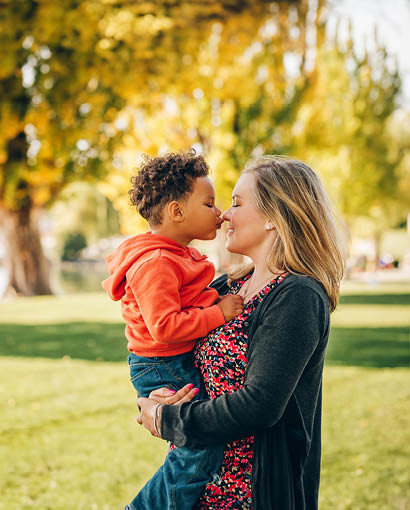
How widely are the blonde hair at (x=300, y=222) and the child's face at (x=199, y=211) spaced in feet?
0.77

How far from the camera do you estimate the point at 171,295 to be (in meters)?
1.99

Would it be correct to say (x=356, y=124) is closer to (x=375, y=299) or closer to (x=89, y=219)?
(x=375, y=299)

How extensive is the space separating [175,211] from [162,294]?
36 cm

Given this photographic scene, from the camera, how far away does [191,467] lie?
76.3 inches

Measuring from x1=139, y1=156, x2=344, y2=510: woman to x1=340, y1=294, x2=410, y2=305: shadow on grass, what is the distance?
16.6m

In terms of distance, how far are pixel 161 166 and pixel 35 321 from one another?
40.9 feet

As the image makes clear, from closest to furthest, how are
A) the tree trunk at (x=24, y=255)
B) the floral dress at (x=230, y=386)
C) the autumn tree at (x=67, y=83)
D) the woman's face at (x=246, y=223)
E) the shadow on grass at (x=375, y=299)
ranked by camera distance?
1. the floral dress at (x=230, y=386)
2. the woman's face at (x=246, y=223)
3. the autumn tree at (x=67, y=83)
4. the shadow on grass at (x=375, y=299)
5. the tree trunk at (x=24, y=255)

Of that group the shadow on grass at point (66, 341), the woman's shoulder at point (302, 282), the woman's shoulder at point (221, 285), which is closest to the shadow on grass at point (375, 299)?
the shadow on grass at point (66, 341)

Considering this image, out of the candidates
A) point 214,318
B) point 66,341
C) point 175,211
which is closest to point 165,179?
point 175,211

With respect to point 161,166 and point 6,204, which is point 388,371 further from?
point 6,204

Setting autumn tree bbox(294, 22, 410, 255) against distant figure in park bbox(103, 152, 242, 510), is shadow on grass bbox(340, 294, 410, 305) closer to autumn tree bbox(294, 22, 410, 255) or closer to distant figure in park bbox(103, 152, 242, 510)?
autumn tree bbox(294, 22, 410, 255)

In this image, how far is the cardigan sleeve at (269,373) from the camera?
5.70ft

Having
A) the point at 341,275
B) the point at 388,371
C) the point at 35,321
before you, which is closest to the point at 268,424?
the point at 341,275

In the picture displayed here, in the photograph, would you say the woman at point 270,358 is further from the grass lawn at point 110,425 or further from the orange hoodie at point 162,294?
the grass lawn at point 110,425
